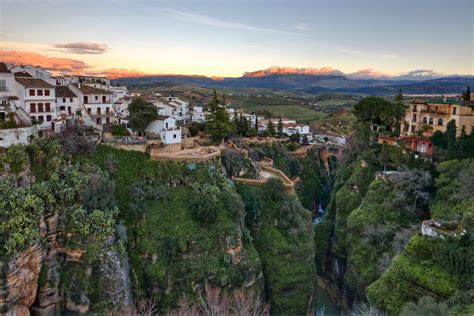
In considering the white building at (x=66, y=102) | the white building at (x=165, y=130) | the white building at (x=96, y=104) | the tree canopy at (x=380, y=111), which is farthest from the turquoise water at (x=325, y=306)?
the white building at (x=66, y=102)

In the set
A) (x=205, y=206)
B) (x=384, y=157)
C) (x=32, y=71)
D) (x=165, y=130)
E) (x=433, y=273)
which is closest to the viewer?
(x=433, y=273)

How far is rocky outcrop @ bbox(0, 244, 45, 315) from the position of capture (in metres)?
23.4

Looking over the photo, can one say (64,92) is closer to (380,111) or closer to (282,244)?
(282,244)

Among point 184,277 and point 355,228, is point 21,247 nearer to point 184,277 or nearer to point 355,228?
point 184,277

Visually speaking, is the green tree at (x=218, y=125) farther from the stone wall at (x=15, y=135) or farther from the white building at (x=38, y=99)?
the stone wall at (x=15, y=135)

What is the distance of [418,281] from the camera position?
923 inches

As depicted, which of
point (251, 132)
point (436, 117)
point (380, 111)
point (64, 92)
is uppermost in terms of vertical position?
point (64, 92)

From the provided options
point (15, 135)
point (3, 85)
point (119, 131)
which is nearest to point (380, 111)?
point (119, 131)

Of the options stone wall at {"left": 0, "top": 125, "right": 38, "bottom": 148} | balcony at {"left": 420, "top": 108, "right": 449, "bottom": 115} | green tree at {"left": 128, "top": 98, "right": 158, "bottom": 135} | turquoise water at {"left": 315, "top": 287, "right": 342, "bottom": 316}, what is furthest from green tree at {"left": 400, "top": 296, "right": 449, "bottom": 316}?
balcony at {"left": 420, "top": 108, "right": 449, "bottom": 115}

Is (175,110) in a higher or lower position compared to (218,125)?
higher

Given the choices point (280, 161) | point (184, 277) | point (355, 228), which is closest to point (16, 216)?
point (184, 277)

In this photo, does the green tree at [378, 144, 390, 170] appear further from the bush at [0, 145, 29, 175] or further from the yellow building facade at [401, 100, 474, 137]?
the bush at [0, 145, 29, 175]

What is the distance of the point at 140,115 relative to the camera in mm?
43969

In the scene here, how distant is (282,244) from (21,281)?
21.8m
